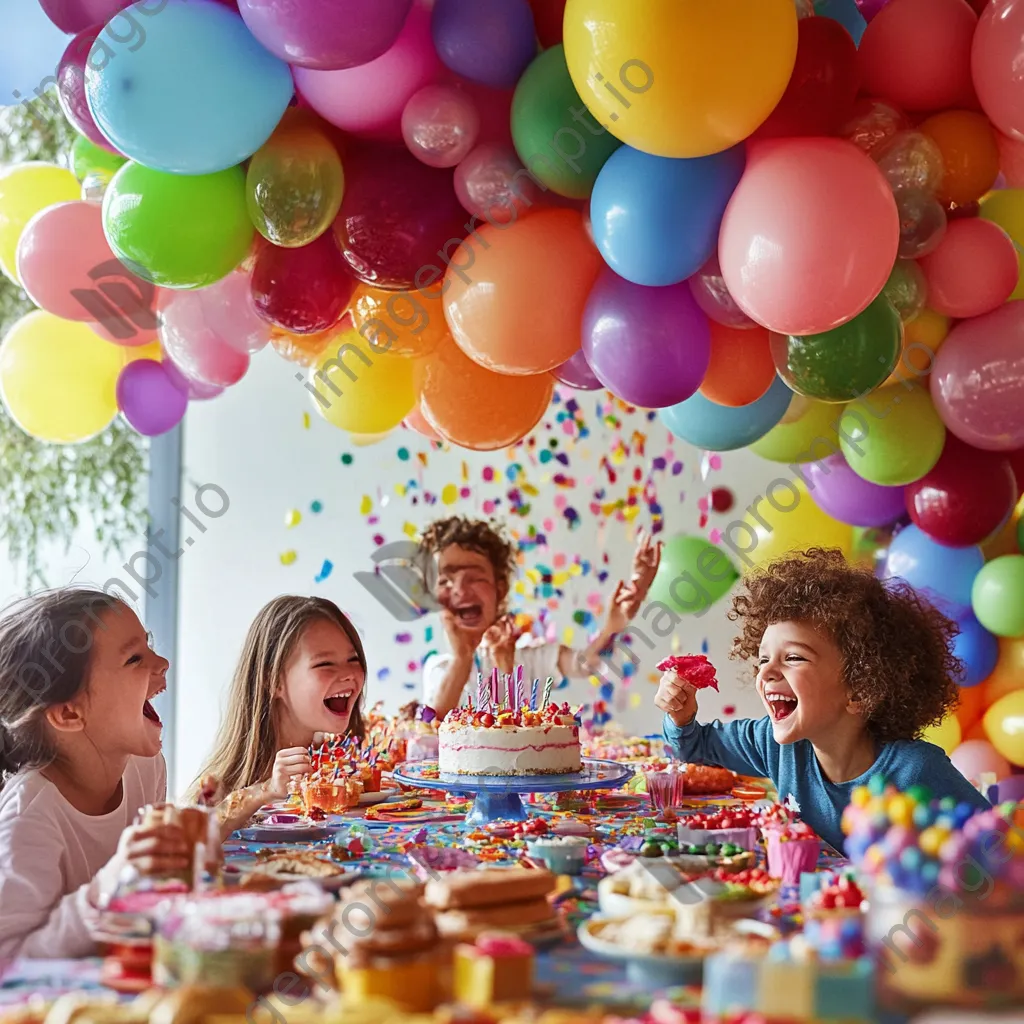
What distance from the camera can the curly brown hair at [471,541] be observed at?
15.1ft

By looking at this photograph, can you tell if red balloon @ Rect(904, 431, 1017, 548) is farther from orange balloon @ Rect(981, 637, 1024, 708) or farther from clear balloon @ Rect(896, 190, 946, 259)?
clear balloon @ Rect(896, 190, 946, 259)

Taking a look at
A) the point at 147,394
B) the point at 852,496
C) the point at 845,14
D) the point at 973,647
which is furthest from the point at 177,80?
the point at 973,647

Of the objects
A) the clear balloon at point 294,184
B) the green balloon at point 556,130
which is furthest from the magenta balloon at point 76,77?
the green balloon at point 556,130

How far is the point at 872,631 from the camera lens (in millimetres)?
2504

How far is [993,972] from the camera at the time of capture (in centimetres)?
124

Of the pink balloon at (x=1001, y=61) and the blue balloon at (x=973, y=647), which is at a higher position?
the pink balloon at (x=1001, y=61)

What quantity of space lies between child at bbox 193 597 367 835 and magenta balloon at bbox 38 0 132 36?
1.54m

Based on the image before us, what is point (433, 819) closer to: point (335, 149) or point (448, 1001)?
point (448, 1001)

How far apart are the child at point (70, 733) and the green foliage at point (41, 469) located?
325 cm

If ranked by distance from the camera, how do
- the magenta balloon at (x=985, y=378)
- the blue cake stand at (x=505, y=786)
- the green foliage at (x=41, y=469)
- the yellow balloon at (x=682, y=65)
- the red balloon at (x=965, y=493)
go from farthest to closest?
the green foliage at (x=41, y=469) < the red balloon at (x=965, y=493) < the magenta balloon at (x=985, y=378) < the blue cake stand at (x=505, y=786) < the yellow balloon at (x=682, y=65)

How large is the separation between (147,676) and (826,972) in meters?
1.46

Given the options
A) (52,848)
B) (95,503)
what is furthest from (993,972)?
(95,503)

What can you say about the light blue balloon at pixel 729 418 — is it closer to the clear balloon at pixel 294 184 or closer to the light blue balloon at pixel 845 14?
the light blue balloon at pixel 845 14

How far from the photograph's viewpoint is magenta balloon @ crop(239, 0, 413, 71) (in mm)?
2469
